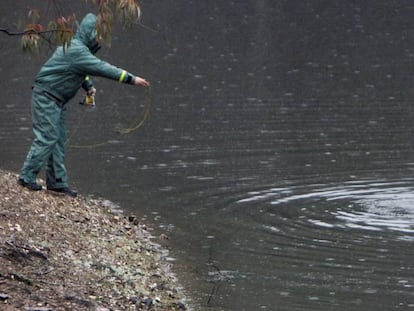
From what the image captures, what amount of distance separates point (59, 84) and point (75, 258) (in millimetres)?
2361

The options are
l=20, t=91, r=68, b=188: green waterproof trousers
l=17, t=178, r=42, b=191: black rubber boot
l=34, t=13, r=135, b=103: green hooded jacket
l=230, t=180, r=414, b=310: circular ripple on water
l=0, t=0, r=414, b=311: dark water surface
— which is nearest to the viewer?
l=230, t=180, r=414, b=310: circular ripple on water

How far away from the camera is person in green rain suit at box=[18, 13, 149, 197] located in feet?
38.4

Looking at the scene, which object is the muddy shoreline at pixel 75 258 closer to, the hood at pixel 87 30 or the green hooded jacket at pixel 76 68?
the green hooded jacket at pixel 76 68

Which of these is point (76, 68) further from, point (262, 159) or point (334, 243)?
point (262, 159)

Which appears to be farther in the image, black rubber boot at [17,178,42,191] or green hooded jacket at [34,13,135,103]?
black rubber boot at [17,178,42,191]

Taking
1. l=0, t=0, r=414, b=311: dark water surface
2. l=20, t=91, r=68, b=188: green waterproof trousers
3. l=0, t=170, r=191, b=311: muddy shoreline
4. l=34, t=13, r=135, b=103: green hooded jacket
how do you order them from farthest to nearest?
l=20, t=91, r=68, b=188: green waterproof trousers, l=34, t=13, r=135, b=103: green hooded jacket, l=0, t=0, r=414, b=311: dark water surface, l=0, t=170, r=191, b=311: muddy shoreline

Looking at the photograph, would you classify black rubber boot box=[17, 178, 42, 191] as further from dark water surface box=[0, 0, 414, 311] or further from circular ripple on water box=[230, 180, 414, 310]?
circular ripple on water box=[230, 180, 414, 310]

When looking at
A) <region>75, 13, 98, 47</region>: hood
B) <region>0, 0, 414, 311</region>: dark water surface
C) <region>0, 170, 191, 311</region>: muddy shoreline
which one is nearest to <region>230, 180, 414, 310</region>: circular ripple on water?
<region>0, 0, 414, 311</region>: dark water surface

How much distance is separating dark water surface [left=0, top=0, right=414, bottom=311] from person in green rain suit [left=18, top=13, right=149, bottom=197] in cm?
160

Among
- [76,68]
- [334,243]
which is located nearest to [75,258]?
[76,68]

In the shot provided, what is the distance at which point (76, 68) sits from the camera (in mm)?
11828

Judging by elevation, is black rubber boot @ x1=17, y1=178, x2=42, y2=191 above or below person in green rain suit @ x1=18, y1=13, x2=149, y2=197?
below

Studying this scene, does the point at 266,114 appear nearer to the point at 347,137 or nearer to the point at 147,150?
the point at 347,137

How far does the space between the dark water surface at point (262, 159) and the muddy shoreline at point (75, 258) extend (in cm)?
35
